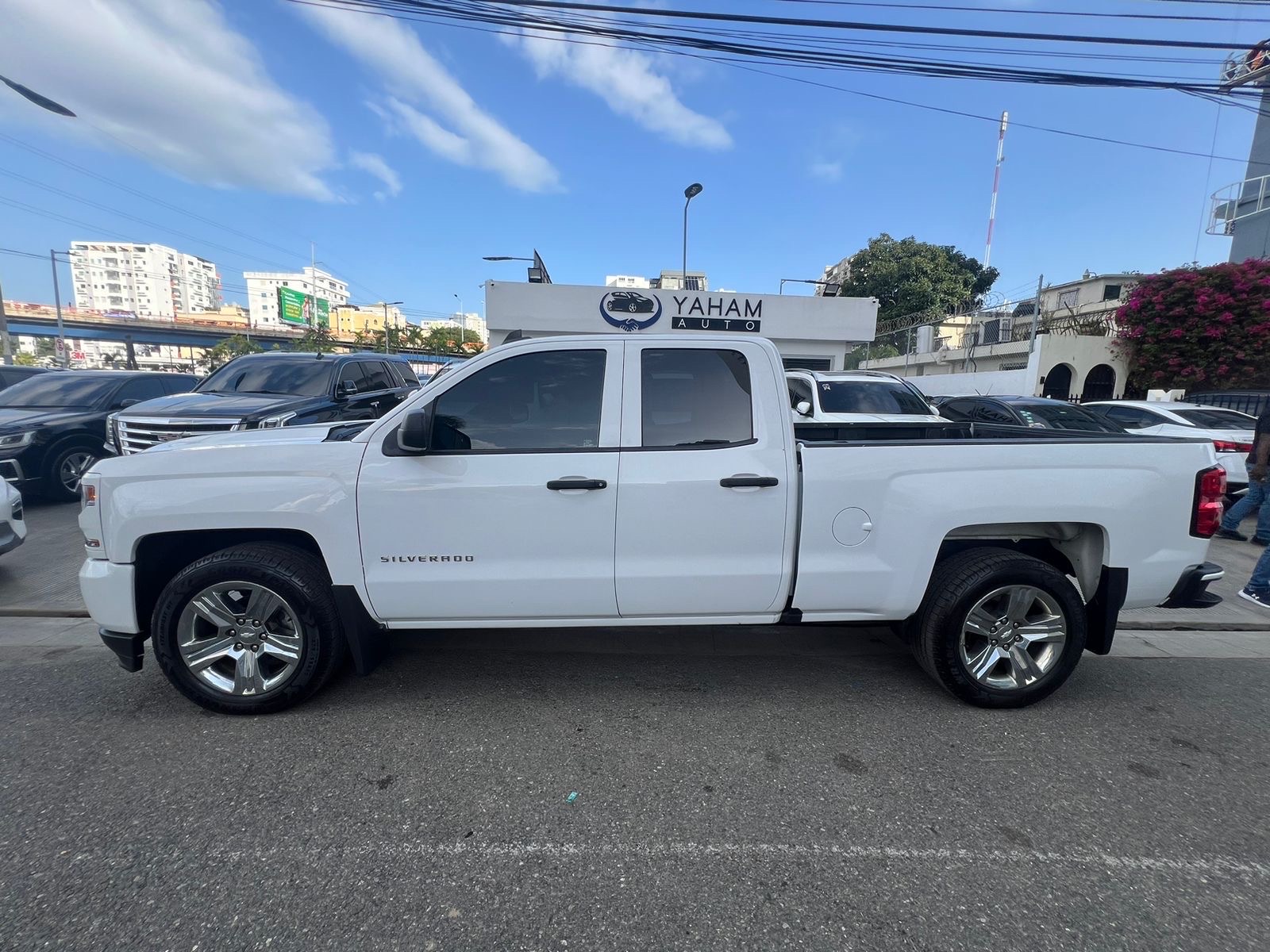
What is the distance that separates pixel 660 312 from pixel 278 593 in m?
14.8

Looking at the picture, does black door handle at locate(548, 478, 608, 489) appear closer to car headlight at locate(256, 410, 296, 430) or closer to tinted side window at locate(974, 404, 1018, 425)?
car headlight at locate(256, 410, 296, 430)

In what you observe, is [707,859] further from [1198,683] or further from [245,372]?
[245,372]

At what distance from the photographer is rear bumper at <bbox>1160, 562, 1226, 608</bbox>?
10.3ft

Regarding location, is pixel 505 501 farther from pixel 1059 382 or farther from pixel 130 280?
pixel 130 280

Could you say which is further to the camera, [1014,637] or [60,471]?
[60,471]

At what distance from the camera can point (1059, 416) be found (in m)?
9.42

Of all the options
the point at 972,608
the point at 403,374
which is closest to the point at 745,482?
the point at 972,608

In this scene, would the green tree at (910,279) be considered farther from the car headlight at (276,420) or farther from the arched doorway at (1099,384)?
the car headlight at (276,420)

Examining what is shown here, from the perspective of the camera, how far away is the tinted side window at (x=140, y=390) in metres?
8.86

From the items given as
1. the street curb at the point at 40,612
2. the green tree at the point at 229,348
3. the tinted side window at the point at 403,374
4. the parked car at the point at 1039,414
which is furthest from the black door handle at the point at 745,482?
the green tree at the point at 229,348

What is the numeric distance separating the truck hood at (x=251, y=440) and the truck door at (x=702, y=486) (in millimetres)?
1651

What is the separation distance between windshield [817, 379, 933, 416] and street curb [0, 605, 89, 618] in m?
8.10

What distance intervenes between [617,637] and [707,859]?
2011mm

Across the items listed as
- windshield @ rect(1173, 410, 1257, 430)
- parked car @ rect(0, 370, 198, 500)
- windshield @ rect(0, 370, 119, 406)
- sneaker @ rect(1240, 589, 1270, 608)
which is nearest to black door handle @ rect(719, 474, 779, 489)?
sneaker @ rect(1240, 589, 1270, 608)
